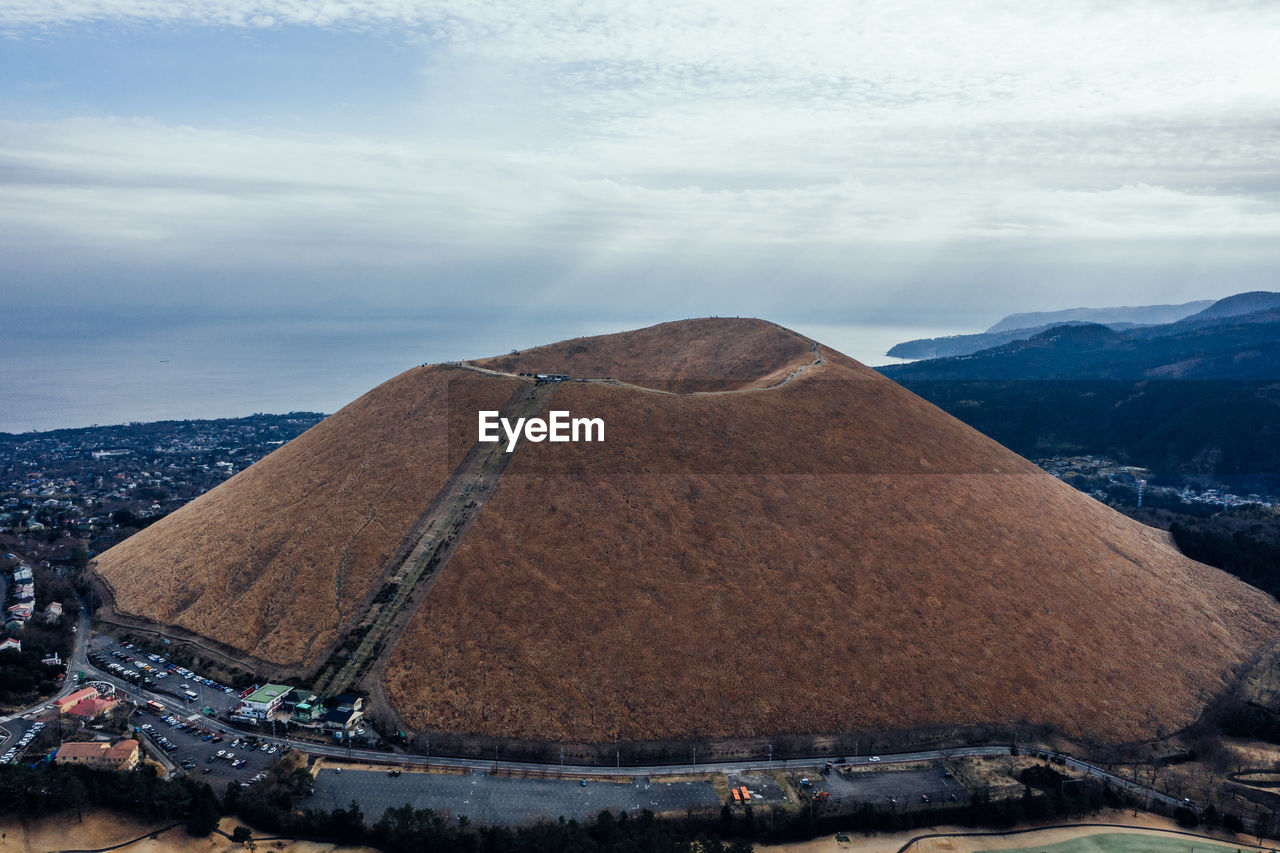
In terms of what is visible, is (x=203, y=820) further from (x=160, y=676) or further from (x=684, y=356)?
(x=684, y=356)

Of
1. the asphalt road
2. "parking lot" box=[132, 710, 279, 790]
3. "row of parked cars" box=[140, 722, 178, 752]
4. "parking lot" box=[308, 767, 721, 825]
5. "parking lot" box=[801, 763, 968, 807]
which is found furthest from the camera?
"row of parked cars" box=[140, 722, 178, 752]

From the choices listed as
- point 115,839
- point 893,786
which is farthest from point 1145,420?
point 115,839

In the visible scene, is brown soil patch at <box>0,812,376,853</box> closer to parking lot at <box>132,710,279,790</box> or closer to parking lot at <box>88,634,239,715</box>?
parking lot at <box>132,710,279,790</box>

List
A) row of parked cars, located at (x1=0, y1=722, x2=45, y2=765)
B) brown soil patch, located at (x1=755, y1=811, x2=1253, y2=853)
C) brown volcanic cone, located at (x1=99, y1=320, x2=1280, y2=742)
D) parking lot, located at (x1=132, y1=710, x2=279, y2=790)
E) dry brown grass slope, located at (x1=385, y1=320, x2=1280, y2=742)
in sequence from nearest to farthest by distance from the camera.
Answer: brown soil patch, located at (x1=755, y1=811, x2=1253, y2=853), parking lot, located at (x1=132, y1=710, x2=279, y2=790), row of parked cars, located at (x1=0, y1=722, x2=45, y2=765), dry brown grass slope, located at (x1=385, y1=320, x2=1280, y2=742), brown volcanic cone, located at (x1=99, y1=320, x2=1280, y2=742)

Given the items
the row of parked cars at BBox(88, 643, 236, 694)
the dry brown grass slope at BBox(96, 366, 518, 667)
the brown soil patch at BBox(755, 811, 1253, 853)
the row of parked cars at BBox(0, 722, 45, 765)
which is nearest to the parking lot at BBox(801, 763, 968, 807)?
the brown soil patch at BBox(755, 811, 1253, 853)

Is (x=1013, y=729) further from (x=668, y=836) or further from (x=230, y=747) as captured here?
(x=230, y=747)

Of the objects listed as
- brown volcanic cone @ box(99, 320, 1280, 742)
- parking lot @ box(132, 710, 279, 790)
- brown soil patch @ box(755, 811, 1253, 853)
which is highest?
brown volcanic cone @ box(99, 320, 1280, 742)

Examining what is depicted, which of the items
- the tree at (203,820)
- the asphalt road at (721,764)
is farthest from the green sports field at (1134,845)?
the tree at (203,820)
